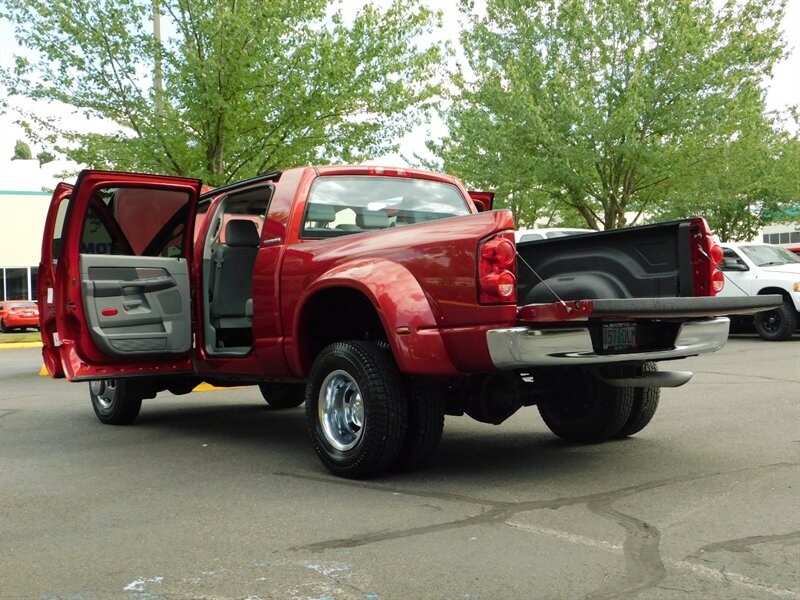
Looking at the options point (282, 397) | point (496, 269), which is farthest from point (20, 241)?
point (496, 269)

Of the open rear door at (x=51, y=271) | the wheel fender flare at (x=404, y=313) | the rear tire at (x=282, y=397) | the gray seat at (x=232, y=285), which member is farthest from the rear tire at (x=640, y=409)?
the open rear door at (x=51, y=271)

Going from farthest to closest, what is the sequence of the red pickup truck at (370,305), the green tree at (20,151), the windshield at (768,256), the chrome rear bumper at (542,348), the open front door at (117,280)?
the green tree at (20,151)
the windshield at (768,256)
the open front door at (117,280)
the red pickup truck at (370,305)
the chrome rear bumper at (542,348)

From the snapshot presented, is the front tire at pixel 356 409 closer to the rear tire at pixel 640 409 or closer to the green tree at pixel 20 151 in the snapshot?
the rear tire at pixel 640 409

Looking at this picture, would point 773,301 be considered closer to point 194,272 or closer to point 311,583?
point 311,583

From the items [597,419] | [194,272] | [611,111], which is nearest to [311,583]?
[597,419]

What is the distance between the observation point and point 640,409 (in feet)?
22.3

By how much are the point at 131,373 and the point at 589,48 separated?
19.1 metres

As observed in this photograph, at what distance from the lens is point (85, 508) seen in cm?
517

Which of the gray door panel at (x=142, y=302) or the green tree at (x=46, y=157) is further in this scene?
the green tree at (x=46, y=157)

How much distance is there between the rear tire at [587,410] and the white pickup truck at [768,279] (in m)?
9.90

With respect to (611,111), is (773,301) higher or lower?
lower

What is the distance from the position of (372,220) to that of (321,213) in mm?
397

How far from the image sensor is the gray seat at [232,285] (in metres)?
7.54

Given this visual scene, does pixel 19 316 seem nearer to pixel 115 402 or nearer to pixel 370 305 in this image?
pixel 115 402
